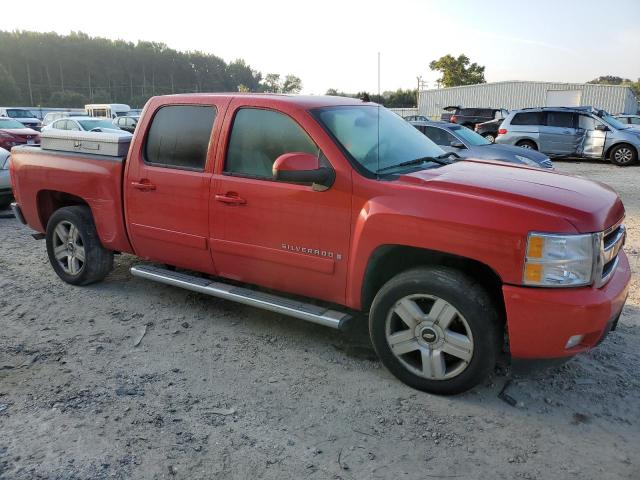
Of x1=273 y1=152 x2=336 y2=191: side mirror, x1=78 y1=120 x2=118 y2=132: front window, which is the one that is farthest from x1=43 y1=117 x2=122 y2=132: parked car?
x1=273 y1=152 x2=336 y2=191: side mirror

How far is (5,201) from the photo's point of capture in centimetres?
905

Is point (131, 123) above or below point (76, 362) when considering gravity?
above

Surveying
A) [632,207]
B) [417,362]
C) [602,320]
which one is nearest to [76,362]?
[417,362]

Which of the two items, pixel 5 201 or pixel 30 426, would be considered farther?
pixel 5 201

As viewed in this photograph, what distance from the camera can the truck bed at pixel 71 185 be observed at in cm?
473

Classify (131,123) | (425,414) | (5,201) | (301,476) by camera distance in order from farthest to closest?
1. (131,123)
2. (5,201)
3. (425,414)
4. (301,476)

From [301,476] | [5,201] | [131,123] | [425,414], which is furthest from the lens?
[131,123]

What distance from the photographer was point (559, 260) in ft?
9.45

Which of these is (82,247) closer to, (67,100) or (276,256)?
(276,256)

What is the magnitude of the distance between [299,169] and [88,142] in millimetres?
Result: 2528

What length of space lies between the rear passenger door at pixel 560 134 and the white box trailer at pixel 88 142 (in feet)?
52.0

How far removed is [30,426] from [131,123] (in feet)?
73.9

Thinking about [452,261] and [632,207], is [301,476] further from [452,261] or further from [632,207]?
[632,207]

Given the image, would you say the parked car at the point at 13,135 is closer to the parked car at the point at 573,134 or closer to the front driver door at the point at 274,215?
the front driver door at the point at 274,215
